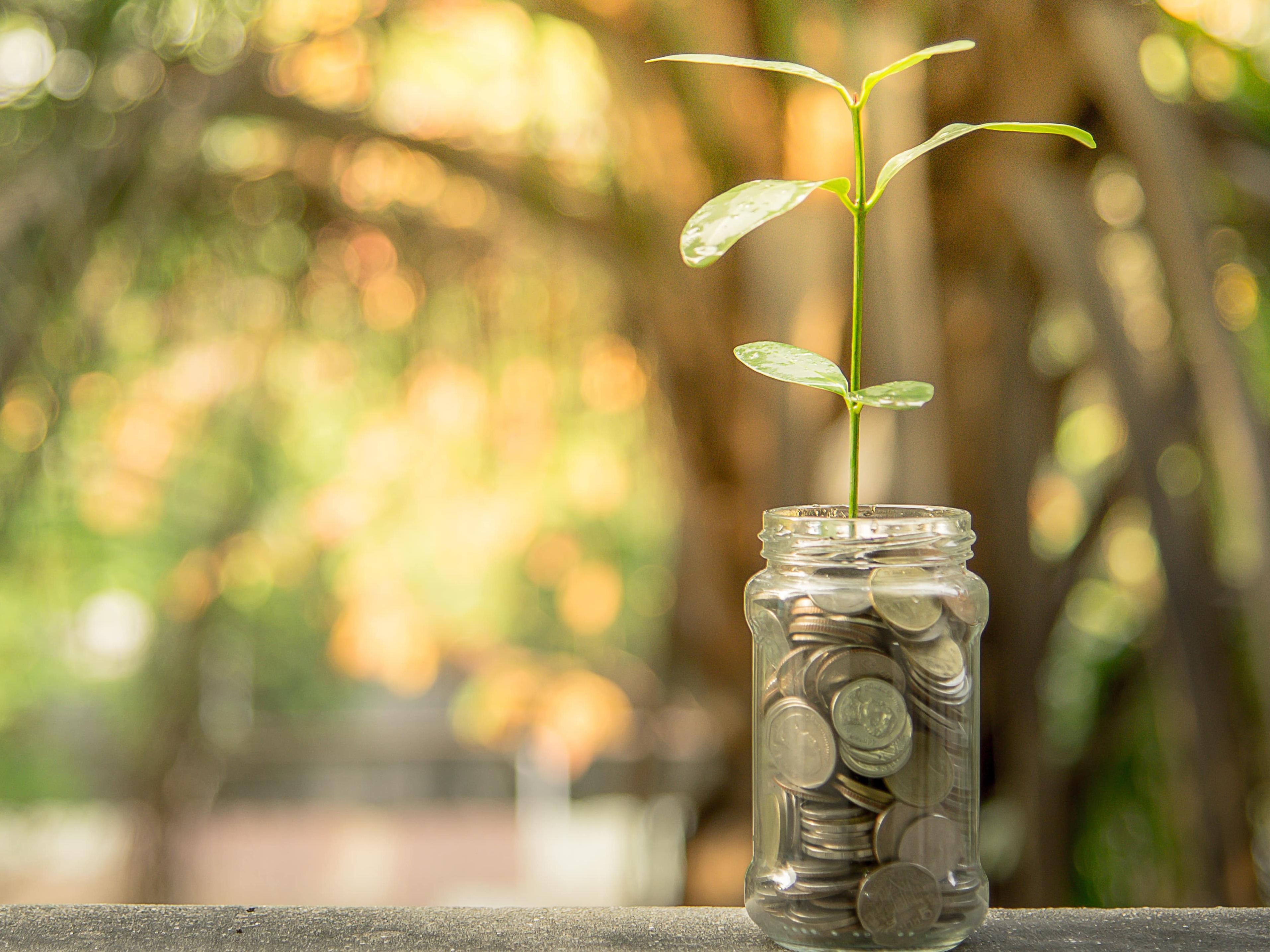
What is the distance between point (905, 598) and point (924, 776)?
55 millimetres

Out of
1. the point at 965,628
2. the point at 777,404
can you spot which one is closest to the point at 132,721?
the point at 777,404

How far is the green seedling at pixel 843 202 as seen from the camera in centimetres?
32

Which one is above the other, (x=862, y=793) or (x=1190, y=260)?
(x=1190, y=260)

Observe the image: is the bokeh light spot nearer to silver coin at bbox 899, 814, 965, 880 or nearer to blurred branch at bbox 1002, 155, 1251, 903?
blurred branch at bbox 1002, 155, 1251, 903

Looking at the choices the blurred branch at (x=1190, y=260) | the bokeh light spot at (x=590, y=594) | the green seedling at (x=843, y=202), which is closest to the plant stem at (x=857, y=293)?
the green seedling at (x=843, y=202)

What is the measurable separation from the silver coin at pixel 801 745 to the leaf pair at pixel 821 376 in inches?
3.9

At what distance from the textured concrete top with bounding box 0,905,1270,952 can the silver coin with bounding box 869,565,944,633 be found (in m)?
0.13

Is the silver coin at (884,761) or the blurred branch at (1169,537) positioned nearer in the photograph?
the silver coin at (884,761)

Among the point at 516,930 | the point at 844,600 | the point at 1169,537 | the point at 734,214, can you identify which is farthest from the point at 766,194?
the point at 1169,537

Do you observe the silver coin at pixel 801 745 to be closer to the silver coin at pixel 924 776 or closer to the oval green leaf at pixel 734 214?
the silver coin at pixel 924 776

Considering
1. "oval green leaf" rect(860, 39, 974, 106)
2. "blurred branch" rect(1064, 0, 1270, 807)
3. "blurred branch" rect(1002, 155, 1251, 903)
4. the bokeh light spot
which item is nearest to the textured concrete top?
"oval green leaf" rect(860, 39, 974, 106)

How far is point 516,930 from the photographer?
0.40m

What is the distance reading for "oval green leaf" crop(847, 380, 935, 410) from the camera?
13.5 inches

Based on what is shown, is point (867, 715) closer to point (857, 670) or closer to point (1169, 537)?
point (857, 670)
